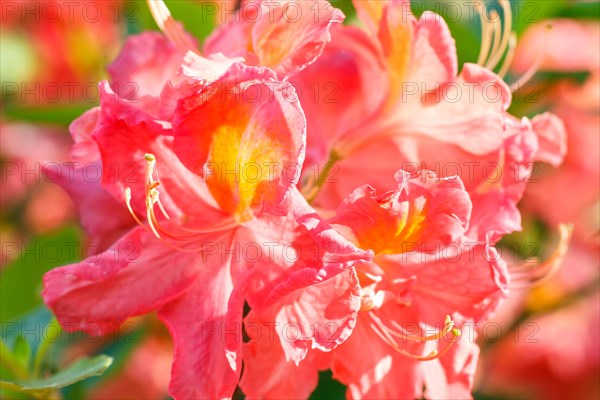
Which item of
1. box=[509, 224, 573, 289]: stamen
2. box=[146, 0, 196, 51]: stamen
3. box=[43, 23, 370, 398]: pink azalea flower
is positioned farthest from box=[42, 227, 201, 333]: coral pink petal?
box=[509, 224, 573, 289]: stamen

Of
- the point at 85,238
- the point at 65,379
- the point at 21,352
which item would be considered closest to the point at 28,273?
the point at 85,238

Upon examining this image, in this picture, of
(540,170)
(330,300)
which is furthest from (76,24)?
(330,300)

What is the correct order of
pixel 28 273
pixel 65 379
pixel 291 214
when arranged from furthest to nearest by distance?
pixel 28 273
pixel 65 379
pixel 291 214

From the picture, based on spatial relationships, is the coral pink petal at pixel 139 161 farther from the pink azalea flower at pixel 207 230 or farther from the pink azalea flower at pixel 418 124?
the pink azalea flower at pixel 418 124

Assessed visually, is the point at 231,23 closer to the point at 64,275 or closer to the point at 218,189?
the point at 218,189

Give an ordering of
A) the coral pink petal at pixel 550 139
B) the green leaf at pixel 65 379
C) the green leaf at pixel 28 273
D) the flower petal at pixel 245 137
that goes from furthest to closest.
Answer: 1. the green leaf at pixel 28 273
2. the coral pink petal at pixel 550 139
3. the green leaf at pixel 65 379
4. the flower petal at pixel 245 137

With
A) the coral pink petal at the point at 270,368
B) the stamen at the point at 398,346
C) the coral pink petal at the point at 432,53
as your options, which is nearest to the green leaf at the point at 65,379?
the coral pink petal at the point at 270,368

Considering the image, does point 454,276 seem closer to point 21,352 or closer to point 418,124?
point 418,124

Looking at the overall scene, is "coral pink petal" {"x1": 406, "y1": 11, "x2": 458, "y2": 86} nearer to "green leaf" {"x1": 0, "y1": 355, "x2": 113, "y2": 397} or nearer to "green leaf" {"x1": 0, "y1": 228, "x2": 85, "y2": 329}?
"green leaf" {"x1": 0, "y1": 355, "x2": 113, "y2": 397}
